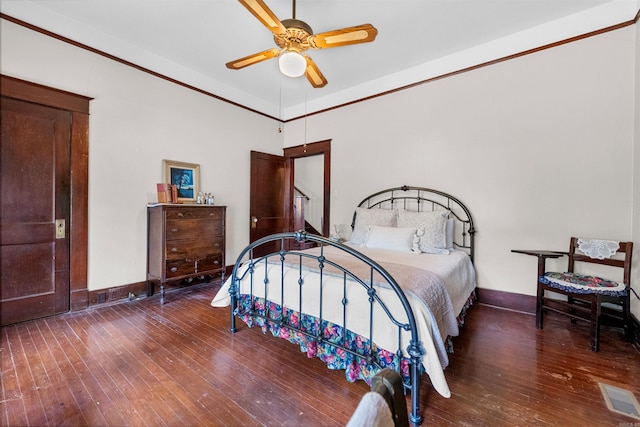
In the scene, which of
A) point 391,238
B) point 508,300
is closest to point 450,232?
point 391,238

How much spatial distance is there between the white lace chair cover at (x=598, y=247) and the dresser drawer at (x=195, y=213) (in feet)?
13.1

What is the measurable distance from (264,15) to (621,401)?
331 cm

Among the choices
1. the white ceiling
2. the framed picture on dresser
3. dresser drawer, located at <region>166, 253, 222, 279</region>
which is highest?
the white ceiling

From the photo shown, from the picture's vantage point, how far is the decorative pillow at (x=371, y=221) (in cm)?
341

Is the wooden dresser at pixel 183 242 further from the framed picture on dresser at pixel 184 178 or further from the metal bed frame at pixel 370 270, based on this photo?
the metal bed frame at pixel 370 270

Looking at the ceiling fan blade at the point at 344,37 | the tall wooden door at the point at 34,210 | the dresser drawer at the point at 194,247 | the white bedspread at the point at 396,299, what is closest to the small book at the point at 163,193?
the dresser drawer at the point at 194,247

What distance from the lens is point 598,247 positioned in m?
2.40

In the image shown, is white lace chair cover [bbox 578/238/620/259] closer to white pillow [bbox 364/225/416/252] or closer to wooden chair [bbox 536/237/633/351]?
wooden chair [bbox 536/237/633/351]

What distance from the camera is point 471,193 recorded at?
3.22 m

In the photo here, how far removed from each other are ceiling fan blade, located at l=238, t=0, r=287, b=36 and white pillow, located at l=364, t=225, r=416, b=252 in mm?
2159

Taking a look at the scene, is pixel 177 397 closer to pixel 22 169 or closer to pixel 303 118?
pixel 22 169

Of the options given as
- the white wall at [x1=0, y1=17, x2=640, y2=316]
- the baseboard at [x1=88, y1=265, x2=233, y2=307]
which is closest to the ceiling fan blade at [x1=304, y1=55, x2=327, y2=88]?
the white wall at [x1=0, y1=17, x2=640, y2=316]

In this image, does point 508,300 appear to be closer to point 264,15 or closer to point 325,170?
point 325,170

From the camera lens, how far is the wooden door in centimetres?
461
